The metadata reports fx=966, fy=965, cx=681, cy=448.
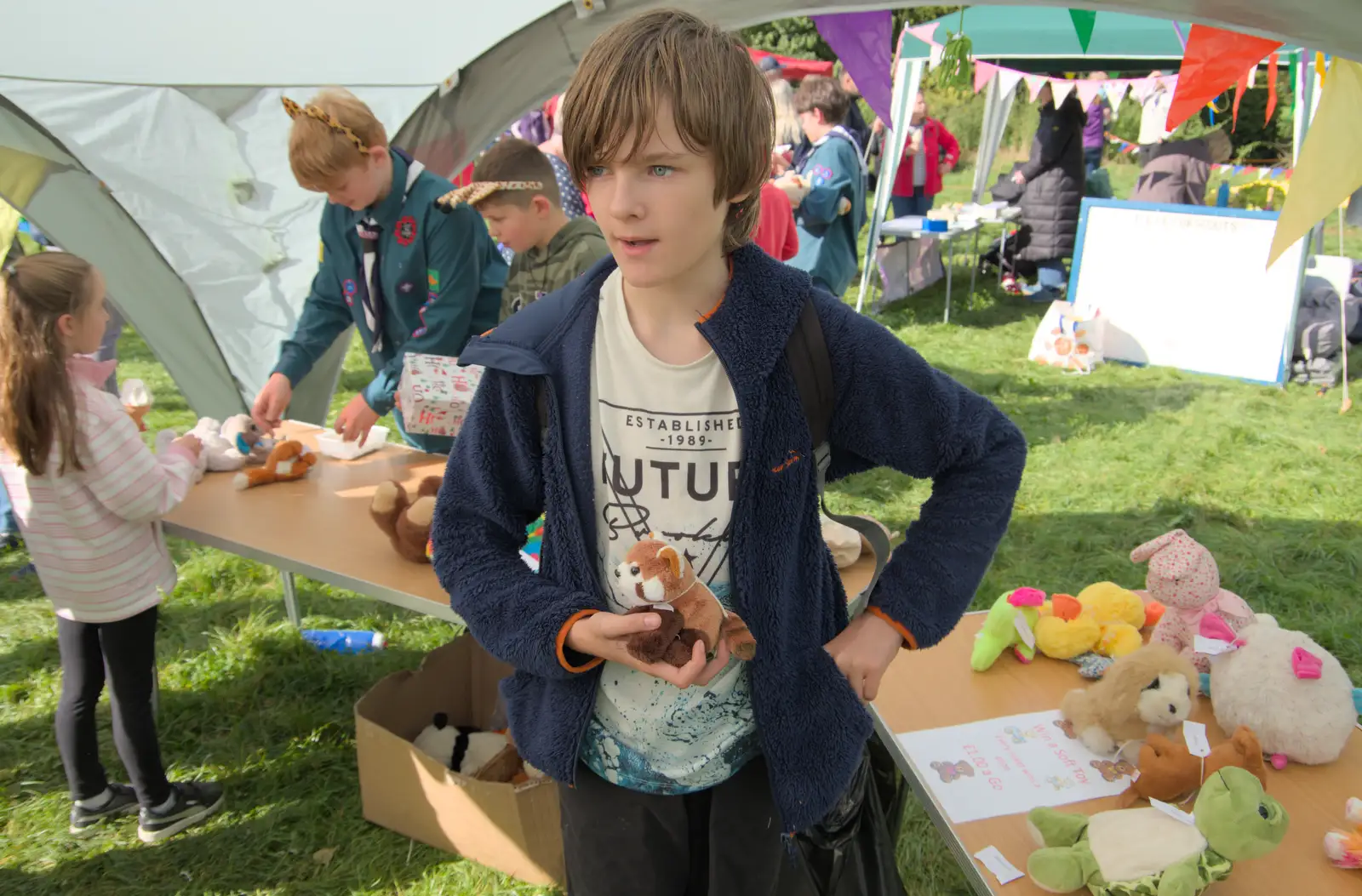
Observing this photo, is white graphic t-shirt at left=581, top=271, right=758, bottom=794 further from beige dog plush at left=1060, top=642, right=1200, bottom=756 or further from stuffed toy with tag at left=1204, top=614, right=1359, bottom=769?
stuffed toy with tag at left=1204, top=614, right=1359, bottom=769

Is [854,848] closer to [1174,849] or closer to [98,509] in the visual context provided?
[1174,849]

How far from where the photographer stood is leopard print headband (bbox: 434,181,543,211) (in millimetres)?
2488

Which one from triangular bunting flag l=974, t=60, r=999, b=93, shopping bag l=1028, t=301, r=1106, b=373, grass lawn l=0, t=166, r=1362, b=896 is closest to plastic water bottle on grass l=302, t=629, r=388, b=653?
grass lawn l=0, t=166, r=1362, b=896

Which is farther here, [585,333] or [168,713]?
[168,713]

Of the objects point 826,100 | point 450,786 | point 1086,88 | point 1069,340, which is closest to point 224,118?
point 450,786

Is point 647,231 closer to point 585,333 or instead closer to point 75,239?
point 585,333

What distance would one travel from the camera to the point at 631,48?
1.00m

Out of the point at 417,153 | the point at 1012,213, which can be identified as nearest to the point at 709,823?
the point at 417,153

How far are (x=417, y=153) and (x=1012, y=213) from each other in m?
6.17

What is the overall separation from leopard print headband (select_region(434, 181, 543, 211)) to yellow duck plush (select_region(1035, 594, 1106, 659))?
1672 millimetres

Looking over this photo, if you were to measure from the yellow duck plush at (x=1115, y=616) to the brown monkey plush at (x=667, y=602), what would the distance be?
149 cm

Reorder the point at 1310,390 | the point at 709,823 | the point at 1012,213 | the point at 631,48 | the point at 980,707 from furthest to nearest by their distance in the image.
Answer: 1. the point at 1012,213
2. the point at 1310,390
3. the point at 980,707
4. the point at 709,823
5. the point at 631,48

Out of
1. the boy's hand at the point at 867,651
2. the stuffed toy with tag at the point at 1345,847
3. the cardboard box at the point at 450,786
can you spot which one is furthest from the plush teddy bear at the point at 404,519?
the stuffed toy with tag at the point at 1345,847

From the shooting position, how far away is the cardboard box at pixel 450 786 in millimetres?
2367
